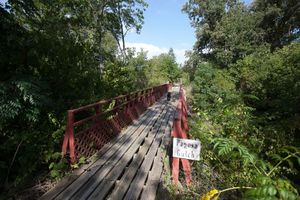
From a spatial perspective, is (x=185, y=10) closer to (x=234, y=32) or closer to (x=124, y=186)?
(x=234, y=32)

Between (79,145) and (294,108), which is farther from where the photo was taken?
(294,108)

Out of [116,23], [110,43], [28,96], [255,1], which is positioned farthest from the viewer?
[110,43]

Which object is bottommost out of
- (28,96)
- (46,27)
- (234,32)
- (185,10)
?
(28,96)

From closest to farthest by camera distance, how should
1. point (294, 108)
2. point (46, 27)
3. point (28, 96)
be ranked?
point (28, 96)
point (46, 27)
point (294, 108)

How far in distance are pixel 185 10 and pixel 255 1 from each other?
634cm

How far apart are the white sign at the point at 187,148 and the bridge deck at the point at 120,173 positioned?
2.42 ft

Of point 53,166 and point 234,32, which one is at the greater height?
point 234,32

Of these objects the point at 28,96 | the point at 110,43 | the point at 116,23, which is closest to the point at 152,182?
the point at 28,96

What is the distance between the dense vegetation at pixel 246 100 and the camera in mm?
2287

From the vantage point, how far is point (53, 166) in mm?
3814

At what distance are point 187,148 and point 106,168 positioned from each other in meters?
1.74

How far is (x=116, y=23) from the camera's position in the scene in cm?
2016

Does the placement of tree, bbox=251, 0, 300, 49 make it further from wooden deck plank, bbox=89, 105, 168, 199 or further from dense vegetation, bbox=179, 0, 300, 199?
wooden deck plank, bbox=89, 105, 168, 199

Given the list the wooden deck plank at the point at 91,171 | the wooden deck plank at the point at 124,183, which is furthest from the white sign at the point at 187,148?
the wooden deck plank at the point at 91,171
